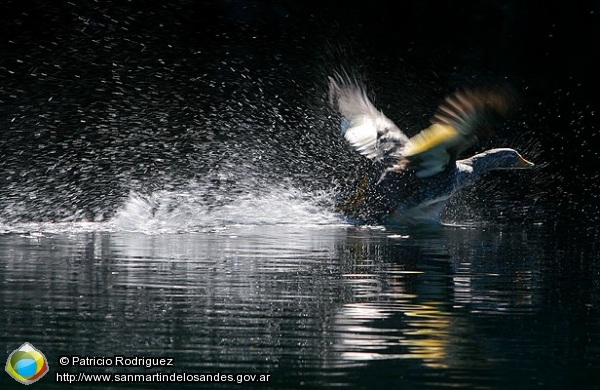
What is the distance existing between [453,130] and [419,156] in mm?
504

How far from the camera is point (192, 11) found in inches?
814

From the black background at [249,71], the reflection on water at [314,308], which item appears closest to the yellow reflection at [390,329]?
the reflection on water at [314,308]

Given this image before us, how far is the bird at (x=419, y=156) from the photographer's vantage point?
10781 millimetres

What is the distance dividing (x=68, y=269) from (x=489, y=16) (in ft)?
53.4

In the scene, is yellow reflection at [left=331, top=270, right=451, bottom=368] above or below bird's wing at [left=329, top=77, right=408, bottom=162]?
below

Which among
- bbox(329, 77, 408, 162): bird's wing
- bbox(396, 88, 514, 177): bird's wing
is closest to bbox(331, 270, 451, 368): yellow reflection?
bbox(396, 88, 514, 177): bird's wing

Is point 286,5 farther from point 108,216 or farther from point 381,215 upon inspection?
point 381,215

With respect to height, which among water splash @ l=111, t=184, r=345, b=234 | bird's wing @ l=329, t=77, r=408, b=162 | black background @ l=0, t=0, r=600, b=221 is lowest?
water splash @ l=111, t=184, r=345, b=234

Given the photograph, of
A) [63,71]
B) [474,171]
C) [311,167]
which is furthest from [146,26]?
[474,171]

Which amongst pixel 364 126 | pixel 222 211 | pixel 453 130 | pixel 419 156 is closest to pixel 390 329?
pixel 453 130

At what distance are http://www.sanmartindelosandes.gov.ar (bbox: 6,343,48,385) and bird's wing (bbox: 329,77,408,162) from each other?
23.2 feet

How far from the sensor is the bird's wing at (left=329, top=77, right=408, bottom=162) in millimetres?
11328

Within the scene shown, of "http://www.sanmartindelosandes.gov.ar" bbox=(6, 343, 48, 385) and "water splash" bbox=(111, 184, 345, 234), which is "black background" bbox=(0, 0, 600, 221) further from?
"http://www.sanmartindelosandes.gov.ar" bbox=(6, 343, 48, 385)

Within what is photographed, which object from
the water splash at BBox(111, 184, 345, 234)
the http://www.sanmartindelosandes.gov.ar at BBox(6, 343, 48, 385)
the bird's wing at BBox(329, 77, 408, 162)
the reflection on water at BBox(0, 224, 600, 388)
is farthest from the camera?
the bird's wing at BBox(329, 77, 408, 162)
